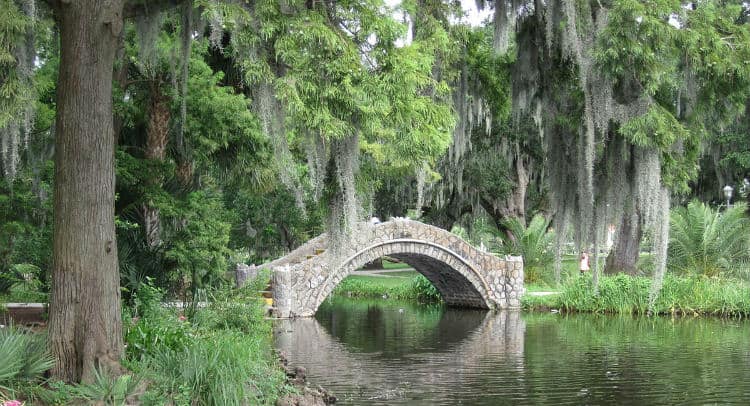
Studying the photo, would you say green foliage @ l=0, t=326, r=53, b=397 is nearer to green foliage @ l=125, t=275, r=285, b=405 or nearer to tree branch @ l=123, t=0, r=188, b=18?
green foliage @ l=125, t=275, r=285, b=405

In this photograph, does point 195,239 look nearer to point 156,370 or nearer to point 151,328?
point 151,328

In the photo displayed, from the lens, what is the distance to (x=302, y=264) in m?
20.0

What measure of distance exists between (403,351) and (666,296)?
7972mm

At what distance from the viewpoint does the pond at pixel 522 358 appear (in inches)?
399

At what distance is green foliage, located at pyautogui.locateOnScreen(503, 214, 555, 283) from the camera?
942 inches

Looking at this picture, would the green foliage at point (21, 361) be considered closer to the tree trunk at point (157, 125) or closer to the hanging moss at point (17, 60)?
the hanging moss at point (17, 60)

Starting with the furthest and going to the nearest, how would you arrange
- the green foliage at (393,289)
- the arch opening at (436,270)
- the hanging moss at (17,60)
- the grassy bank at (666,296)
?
the green foliage at (393,289) → the arch opening at (436,270) → the grassy bank at (666,296) → the hanging moss at (17,60)

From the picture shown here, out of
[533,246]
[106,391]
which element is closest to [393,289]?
[533,246]

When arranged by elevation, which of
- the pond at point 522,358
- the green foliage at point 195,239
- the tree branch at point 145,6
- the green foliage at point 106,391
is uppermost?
the tree branch at point 145,6

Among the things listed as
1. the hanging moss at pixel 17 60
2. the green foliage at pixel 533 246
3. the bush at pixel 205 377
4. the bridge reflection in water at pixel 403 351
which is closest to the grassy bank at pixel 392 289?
the green foliage at pixel 533 246

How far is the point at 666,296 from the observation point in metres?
19.3

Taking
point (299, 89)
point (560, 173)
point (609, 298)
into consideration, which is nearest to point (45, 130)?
point (299, 89)

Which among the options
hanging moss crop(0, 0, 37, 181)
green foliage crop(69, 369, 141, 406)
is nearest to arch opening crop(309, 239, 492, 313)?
hanging moss crop(0, 0, 37, 181)

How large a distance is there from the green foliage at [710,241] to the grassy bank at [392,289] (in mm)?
7814
